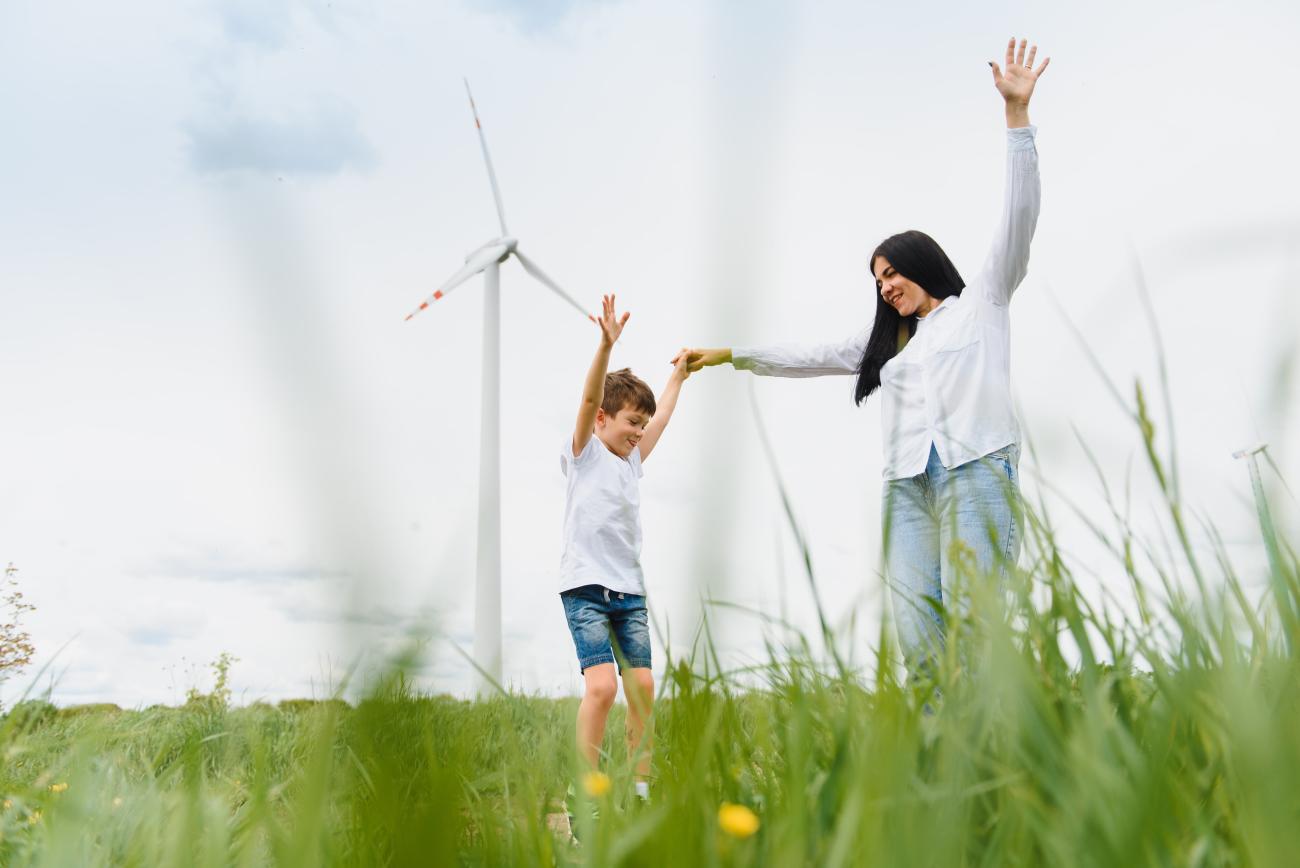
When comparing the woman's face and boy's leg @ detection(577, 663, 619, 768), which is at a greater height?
the woman's face

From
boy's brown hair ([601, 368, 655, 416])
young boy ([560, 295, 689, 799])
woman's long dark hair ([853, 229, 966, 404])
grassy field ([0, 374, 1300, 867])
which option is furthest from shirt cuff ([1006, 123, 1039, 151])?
grassy field ([0, 374, 1300, 867])

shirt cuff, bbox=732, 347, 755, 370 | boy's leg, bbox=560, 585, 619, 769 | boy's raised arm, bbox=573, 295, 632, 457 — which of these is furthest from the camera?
boy's leg, bbox=560, 585, 619, 769

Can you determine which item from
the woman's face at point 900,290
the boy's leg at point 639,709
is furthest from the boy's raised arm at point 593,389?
the boy's leg at point 639,709

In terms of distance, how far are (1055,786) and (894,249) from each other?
3.82m

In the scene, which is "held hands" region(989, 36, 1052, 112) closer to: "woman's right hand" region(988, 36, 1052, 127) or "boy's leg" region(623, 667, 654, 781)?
"woman's right hand" region(988, 36, 1052, 127)

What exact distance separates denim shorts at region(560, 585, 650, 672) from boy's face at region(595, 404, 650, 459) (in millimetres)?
811

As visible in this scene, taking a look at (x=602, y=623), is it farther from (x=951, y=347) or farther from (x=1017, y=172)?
(x=1017, y=172)

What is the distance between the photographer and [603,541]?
4750 millimetres

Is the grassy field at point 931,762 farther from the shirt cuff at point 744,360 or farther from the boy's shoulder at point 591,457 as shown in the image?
the boy's shoulder at point 591,457

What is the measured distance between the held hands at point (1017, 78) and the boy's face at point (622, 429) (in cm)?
229

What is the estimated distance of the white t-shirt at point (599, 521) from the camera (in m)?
4.60

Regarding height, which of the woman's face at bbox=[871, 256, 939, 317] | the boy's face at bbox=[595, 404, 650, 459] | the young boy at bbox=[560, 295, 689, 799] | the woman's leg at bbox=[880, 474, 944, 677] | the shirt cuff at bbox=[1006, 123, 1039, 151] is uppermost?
the shirt cuff at bbox=[1006, 123, 1039, 151]

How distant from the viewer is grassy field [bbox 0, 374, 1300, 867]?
47 centimetres

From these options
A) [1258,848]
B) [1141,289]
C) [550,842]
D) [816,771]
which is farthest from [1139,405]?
[550,842]
